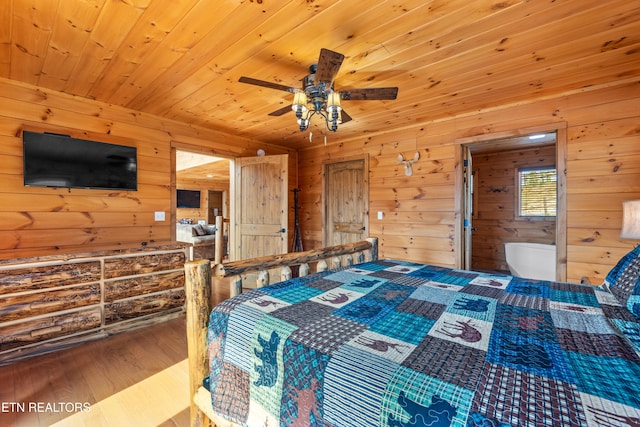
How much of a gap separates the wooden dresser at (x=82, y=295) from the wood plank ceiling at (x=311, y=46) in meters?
1.60

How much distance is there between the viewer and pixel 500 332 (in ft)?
3.44

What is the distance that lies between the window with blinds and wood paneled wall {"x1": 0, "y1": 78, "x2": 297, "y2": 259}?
18.2ft

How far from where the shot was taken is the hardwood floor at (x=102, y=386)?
5.48 ft

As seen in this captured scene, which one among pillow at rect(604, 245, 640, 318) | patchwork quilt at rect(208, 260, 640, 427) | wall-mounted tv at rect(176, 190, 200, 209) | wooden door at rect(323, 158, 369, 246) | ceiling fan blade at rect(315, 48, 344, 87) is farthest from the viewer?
wall-mounted tv at rect(176, 190, 200, 209)

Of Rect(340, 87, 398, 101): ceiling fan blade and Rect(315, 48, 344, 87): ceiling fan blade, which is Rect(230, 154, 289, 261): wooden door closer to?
Rect(340, 87, 398, 101): ceiling fan blade

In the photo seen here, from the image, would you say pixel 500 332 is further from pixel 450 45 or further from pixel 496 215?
pixel 496 215

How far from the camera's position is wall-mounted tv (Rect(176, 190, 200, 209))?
9.63 metres

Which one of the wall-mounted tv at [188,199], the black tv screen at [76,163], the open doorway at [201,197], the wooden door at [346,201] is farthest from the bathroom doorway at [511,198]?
the wall-mounted tv at [188,199]

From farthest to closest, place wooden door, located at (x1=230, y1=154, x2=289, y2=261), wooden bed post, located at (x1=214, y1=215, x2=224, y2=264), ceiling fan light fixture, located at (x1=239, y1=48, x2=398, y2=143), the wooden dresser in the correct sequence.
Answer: wooden bed post, located at (x1=214, y1=215, x2=224, y2=264), wooden door, located at (x1=230, y1=154, x2=289, y2=261), the wooden dresser, ceiling fan light fixture, located at (x1=239, y1=48, x2=398, y2=143)

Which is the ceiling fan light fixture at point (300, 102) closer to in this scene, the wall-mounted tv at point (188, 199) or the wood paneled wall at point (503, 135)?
the wood paneled wall at point (503, 135)

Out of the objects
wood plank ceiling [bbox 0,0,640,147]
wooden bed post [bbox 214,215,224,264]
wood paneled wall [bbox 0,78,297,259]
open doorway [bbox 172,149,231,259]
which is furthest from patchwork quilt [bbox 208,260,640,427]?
open doorway [bbox 172,149,231,259]

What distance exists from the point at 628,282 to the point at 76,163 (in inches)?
166

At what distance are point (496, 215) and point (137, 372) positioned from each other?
5946 millimetres

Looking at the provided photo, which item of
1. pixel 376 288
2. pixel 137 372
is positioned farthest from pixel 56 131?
pixel 376 288
